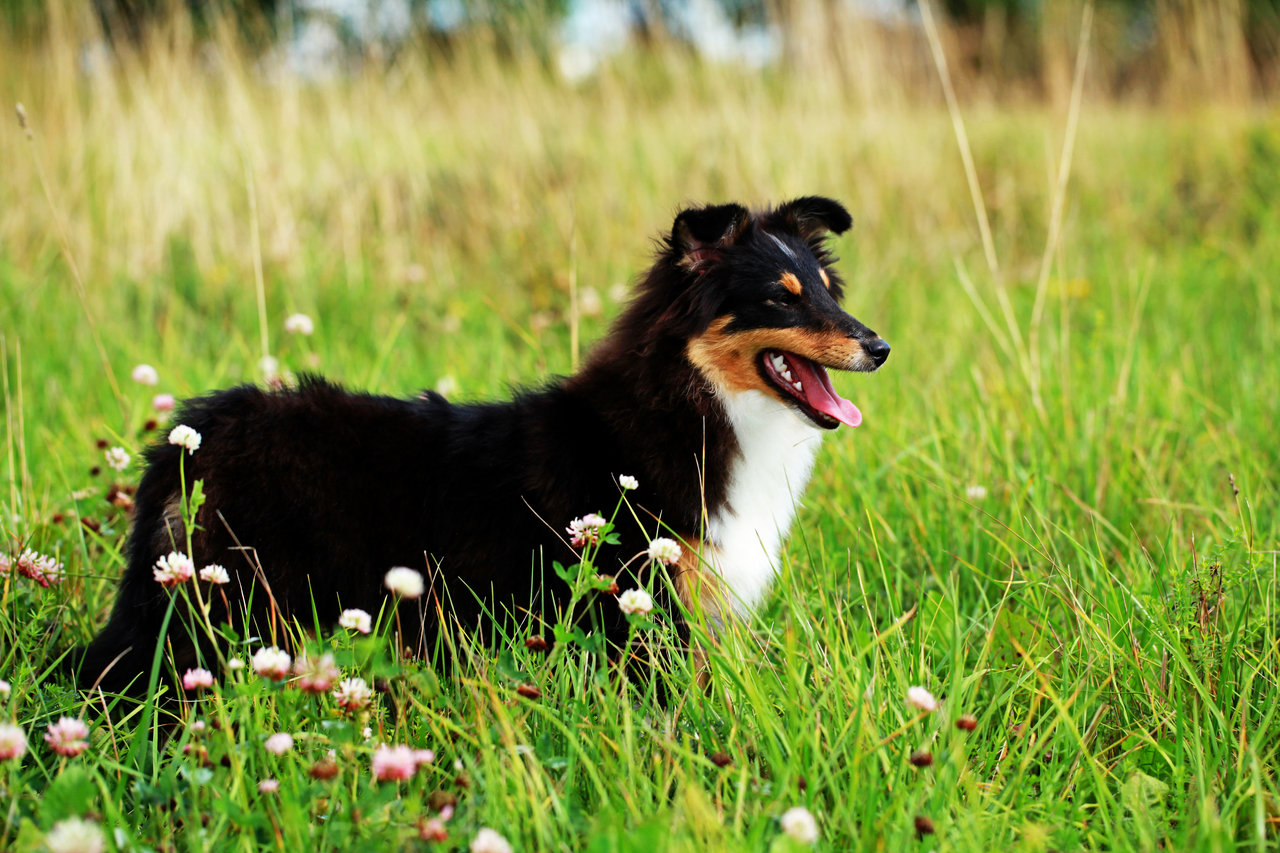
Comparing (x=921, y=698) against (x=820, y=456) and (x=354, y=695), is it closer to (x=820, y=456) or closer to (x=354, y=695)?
(x=354, y=695)

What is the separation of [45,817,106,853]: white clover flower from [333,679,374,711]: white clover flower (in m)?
0.48

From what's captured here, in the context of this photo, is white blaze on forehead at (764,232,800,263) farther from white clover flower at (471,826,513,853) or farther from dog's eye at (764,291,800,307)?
white clover flower at (471,826,513,853)

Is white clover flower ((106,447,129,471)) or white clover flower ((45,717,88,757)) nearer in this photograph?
white clover flower ((45,717,88,757))

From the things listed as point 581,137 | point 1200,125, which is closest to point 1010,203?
point 1200,125

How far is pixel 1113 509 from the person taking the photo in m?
3.50

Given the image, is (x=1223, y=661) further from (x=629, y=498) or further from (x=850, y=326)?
(x=629, y=498)

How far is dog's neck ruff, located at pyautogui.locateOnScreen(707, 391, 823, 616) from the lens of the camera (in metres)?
2.78

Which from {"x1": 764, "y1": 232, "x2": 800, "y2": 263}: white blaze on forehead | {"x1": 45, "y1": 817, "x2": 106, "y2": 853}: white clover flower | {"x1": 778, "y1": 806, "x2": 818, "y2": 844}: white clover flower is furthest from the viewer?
{"x1": 764, "y1": 232, "x2": 800, "y2": 263}: white blaze on forehead

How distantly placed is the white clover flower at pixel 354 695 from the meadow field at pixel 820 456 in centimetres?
2

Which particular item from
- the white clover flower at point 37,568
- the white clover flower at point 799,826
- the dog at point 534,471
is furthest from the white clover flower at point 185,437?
the white clover flower at point 799,826

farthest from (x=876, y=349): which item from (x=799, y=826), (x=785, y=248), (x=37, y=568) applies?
(x=37, y=568)

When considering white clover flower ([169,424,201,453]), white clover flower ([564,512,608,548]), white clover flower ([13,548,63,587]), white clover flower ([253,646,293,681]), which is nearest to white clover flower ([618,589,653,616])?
white clover flower ([564,512,608,548])

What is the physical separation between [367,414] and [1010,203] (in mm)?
6277

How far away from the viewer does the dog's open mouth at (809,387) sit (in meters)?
2.86
